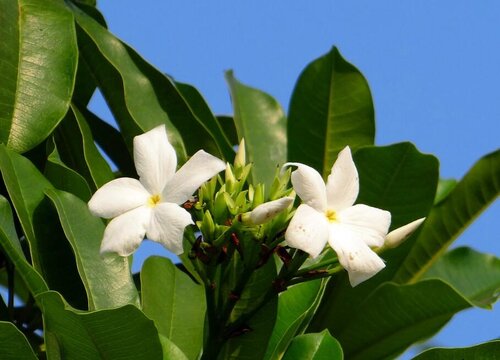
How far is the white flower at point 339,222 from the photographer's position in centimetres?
133

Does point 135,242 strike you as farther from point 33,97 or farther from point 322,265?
point 33,97

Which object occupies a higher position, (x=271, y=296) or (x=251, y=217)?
(x=251, y=217)

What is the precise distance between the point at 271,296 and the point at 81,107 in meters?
0.71

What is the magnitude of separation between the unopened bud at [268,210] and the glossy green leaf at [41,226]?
0.41m

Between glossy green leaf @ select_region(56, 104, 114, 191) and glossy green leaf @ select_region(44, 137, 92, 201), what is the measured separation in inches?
3.0

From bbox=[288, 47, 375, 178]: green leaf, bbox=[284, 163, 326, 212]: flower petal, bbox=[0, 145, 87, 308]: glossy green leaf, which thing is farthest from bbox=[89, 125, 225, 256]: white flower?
bbox=[288, 47, 375, 178]: green leaf


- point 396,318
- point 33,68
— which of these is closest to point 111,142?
point 33,68

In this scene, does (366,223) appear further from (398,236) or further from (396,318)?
(396,318)

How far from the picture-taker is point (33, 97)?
1716 mm

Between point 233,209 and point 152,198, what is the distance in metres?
0.12

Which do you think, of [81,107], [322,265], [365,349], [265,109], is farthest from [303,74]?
[322,265]

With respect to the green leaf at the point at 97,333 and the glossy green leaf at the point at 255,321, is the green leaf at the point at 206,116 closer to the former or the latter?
the glossy green leaf at the point at 255,321

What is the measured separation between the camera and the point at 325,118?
6.73ft

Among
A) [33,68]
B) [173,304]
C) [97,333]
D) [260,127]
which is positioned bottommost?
[173,304]
